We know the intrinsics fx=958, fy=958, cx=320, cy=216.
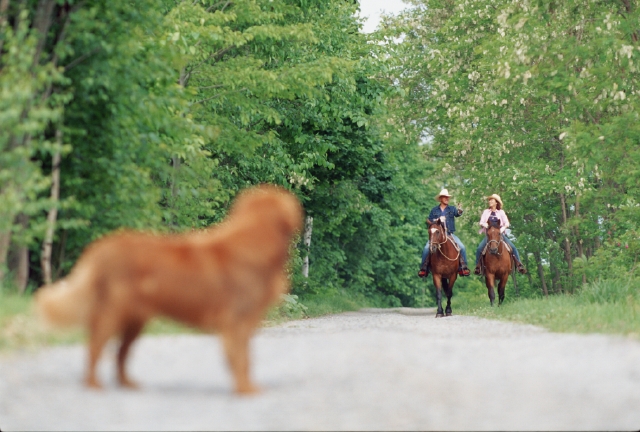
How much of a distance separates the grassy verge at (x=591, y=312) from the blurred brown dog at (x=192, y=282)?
21.3ft

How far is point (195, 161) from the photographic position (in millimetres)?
17078

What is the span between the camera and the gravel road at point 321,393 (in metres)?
6.11

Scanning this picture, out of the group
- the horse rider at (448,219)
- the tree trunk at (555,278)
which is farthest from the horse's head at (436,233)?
the tree trunk at (555,278)

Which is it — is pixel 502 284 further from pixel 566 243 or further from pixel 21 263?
pixel 21 263

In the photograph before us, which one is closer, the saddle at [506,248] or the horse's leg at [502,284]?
the saddle at [506,248]

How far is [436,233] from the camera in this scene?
23844mm

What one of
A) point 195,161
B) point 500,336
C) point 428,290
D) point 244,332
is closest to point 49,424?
point 244,332

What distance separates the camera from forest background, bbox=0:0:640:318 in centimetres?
1175

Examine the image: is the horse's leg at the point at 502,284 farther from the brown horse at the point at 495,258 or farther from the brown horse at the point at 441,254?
the brown horse at the point at 441,254

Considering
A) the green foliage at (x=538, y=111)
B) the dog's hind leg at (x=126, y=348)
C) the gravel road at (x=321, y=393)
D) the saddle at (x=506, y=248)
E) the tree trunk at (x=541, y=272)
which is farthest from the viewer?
the tree trunk at (x=541, y=272)

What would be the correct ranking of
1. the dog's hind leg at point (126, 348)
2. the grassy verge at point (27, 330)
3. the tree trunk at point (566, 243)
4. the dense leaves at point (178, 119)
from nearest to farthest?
1. the dog's hind leg at point (126, 348)
2. the grassy verge at point (27, 330)
3. the dense leaves at point (178, 119)
4. the tree trunk at point (566, 243)

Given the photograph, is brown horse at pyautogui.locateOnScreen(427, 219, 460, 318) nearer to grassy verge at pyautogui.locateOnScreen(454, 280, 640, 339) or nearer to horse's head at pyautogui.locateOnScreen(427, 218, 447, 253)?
horse's head at pyautogui.locateOnScreen(427, 218, 447, 253)

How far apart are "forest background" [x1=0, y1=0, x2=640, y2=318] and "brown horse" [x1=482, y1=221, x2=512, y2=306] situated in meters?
1.78

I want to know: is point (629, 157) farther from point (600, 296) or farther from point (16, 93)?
point (16, 93)
